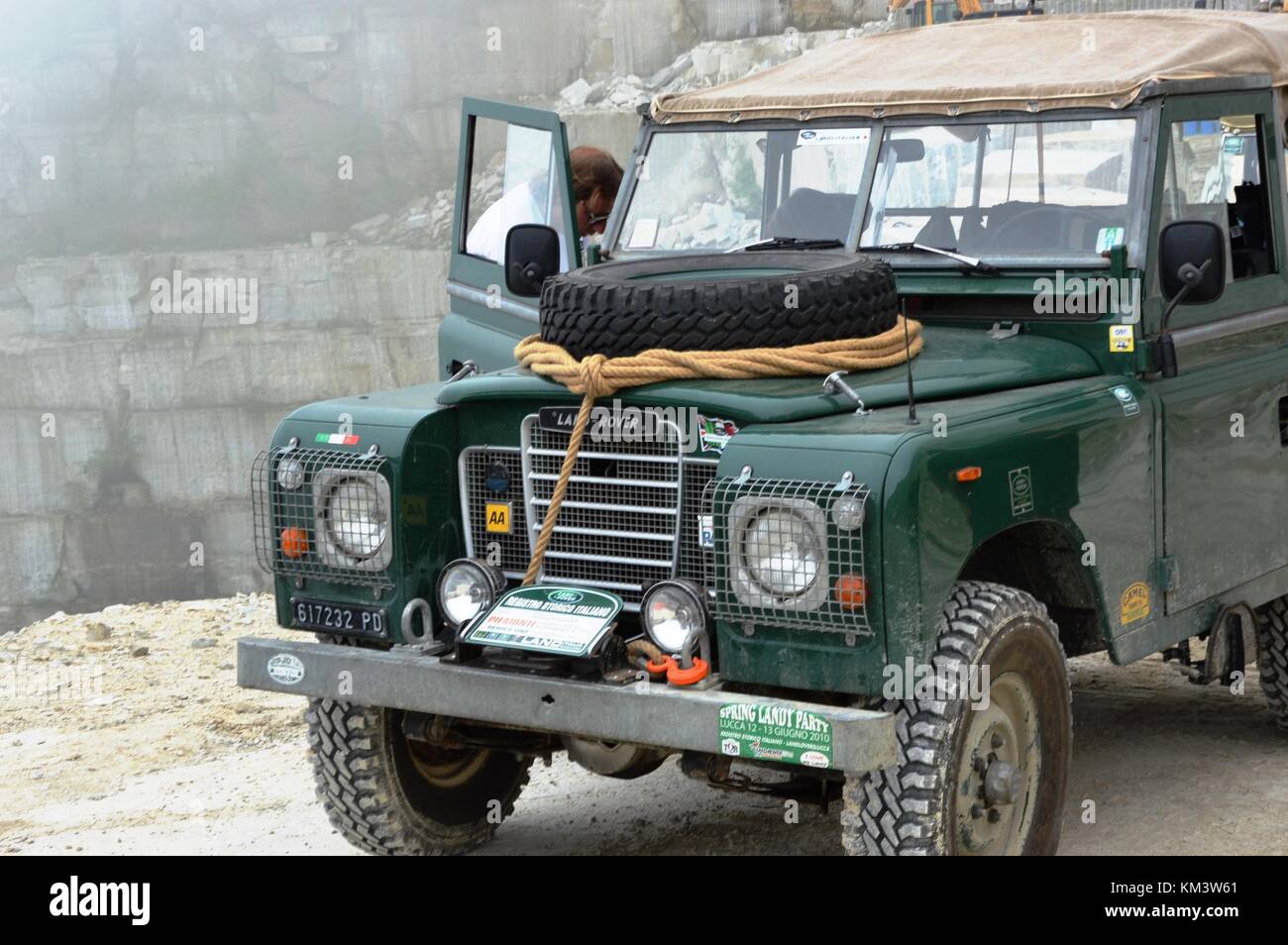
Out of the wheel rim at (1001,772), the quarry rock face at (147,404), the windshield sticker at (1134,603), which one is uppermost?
the windshield sticker at (1134,603)

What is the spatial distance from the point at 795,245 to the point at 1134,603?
62.9 inches

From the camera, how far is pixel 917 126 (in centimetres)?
585

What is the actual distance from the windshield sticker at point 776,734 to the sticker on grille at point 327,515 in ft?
4.11

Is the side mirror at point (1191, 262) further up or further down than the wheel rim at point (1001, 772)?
further up

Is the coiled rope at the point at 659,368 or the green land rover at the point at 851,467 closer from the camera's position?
the green land rover at the point at 851,467

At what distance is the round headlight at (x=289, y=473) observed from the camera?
16.9 feet

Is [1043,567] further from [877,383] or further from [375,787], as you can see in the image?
[375,787]

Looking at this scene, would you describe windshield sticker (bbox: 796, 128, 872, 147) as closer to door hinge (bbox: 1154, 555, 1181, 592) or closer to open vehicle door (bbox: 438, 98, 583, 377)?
open vehicle door (bbox: 438, 98, 583, 377)

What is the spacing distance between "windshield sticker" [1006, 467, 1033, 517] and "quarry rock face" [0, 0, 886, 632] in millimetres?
35660

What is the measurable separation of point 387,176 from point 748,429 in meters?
38.7

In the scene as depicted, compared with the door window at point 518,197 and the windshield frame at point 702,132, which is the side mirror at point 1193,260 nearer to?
the windshield frame at point 702,132

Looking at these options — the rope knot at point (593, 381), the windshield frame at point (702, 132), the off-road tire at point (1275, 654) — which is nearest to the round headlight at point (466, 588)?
the rope knot at point (593, 381)

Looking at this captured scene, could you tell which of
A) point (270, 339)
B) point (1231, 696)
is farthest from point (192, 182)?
point (1231, 696)
